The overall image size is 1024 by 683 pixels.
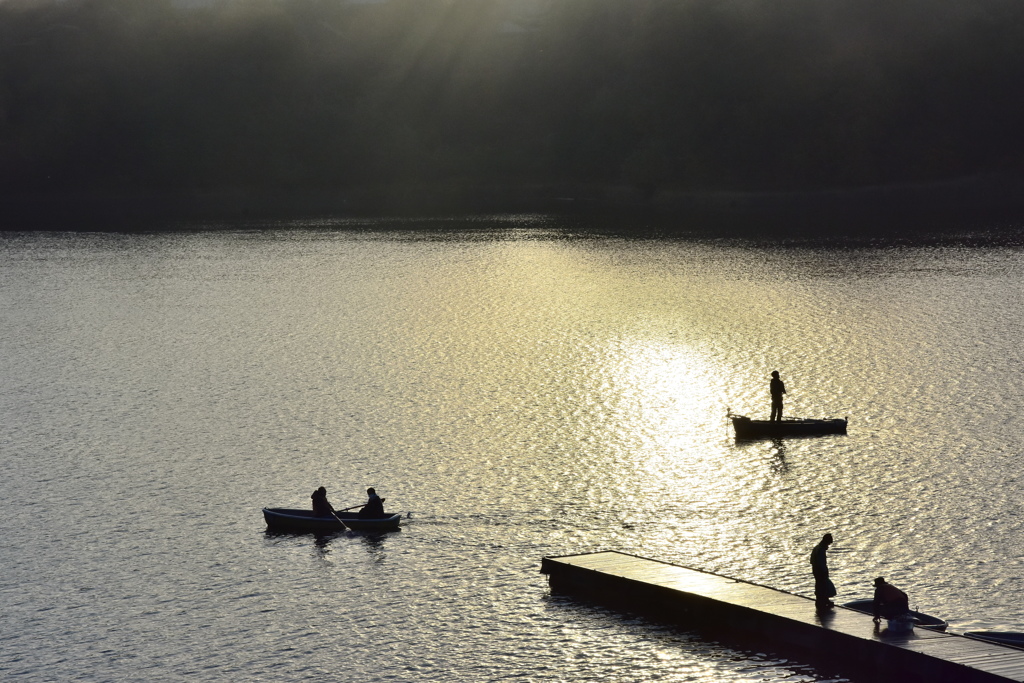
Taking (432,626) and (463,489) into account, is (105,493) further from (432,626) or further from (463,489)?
(432,626)

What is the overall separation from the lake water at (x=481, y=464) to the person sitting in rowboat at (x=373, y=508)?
104cm

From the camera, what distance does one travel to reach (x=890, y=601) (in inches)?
1256

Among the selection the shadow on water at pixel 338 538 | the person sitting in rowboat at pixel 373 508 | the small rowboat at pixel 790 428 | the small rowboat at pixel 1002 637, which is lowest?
the small rowboat at pixel 1002 637

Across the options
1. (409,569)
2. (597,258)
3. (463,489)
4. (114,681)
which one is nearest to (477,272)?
(597,258)

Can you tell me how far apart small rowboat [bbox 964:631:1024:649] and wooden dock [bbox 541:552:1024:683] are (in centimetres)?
46

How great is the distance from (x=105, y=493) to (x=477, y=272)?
70.3 m

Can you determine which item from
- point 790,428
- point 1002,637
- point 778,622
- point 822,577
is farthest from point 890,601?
point 790,428

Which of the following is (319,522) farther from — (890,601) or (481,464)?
(890,601)

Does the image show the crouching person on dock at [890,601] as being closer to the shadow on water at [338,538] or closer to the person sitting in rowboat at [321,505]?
the shadow on water at [338,538]

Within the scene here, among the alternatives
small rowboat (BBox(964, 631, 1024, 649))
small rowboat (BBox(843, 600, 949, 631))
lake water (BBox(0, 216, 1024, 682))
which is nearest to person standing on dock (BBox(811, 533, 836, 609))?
small rowboat (BBox(843, 600, 949, 631))

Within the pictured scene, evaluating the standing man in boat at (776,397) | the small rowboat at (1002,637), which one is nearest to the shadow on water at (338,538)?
the small rowboat at (1002,637)

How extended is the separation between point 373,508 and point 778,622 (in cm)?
1719

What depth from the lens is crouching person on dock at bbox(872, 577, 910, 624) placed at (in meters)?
31.9

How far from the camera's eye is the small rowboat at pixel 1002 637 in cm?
3142
